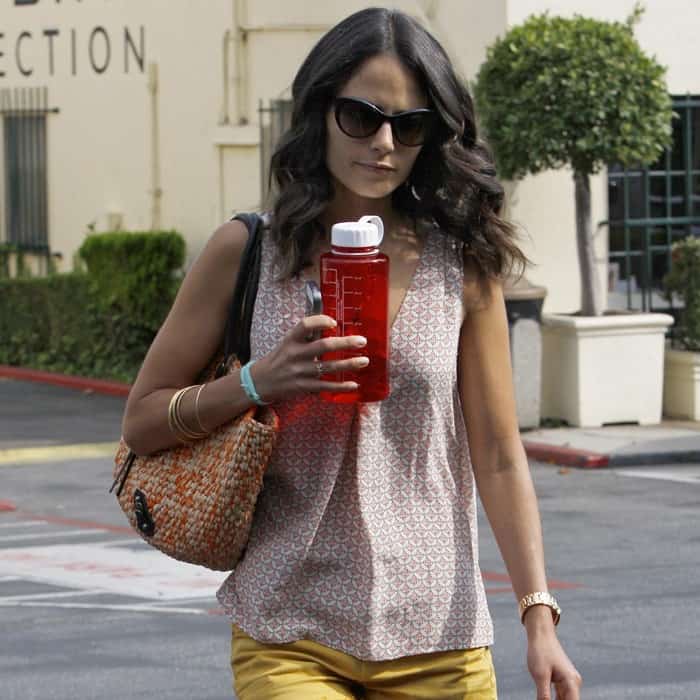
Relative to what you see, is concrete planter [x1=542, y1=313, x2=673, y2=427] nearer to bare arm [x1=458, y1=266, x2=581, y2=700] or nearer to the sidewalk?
the sidewalk

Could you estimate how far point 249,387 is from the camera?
3.22 m

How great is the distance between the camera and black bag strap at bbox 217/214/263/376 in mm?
3346

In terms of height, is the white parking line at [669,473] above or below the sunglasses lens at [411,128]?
below

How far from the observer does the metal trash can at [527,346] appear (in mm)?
14836

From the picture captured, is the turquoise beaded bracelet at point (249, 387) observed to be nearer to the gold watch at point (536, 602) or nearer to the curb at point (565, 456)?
the gold watch at point (536, 602)

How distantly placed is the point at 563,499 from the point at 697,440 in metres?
2.53

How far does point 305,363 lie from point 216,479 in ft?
1.07

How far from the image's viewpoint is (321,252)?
337 cm

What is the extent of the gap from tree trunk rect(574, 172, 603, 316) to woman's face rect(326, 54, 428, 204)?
1177 centimetres

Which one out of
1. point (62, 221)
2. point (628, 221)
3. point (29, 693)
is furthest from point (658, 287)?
point (29, 693)

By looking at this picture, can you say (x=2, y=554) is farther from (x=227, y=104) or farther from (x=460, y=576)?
(x=227, y=104)

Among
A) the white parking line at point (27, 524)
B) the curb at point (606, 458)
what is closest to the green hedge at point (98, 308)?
the curb at point (606, 458)

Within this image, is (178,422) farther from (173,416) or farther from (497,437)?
(497,437)

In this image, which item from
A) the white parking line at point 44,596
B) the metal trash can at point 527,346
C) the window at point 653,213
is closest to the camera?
the white parking line at point 44,596
